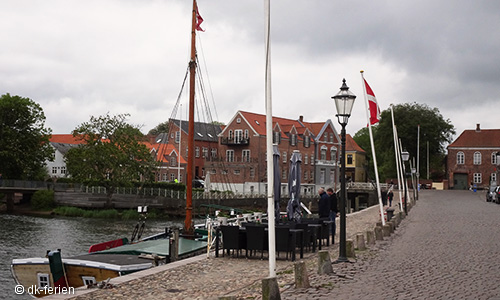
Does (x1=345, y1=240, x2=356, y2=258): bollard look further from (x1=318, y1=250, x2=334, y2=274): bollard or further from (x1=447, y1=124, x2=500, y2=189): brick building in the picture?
(x1=447, y1=124, x2=500, y2=189): brick building

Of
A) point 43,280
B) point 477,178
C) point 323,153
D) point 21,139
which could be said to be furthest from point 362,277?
point 477,178

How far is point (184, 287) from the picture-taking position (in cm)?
1106

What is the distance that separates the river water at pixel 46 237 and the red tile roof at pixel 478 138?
63011mm

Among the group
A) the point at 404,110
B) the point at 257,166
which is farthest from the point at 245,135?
the point at 404,110

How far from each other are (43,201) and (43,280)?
4728 cm

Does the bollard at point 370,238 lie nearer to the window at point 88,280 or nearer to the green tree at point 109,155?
the window at point 88,280

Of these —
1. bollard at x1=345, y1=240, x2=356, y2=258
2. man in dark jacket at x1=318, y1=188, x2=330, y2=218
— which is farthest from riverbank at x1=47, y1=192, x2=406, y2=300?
man in dark jacket at x1=318, y1=188, x2=330, y2=218

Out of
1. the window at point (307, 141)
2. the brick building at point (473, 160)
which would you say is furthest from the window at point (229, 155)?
the brick building at point (473, 160)

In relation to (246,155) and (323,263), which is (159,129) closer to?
(246,155)

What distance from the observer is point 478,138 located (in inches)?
3551

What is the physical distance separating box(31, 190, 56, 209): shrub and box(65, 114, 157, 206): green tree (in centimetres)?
410

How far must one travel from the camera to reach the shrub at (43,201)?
191 feet

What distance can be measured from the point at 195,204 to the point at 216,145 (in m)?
26.9

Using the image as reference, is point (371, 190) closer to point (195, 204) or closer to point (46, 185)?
point (195, 204)
